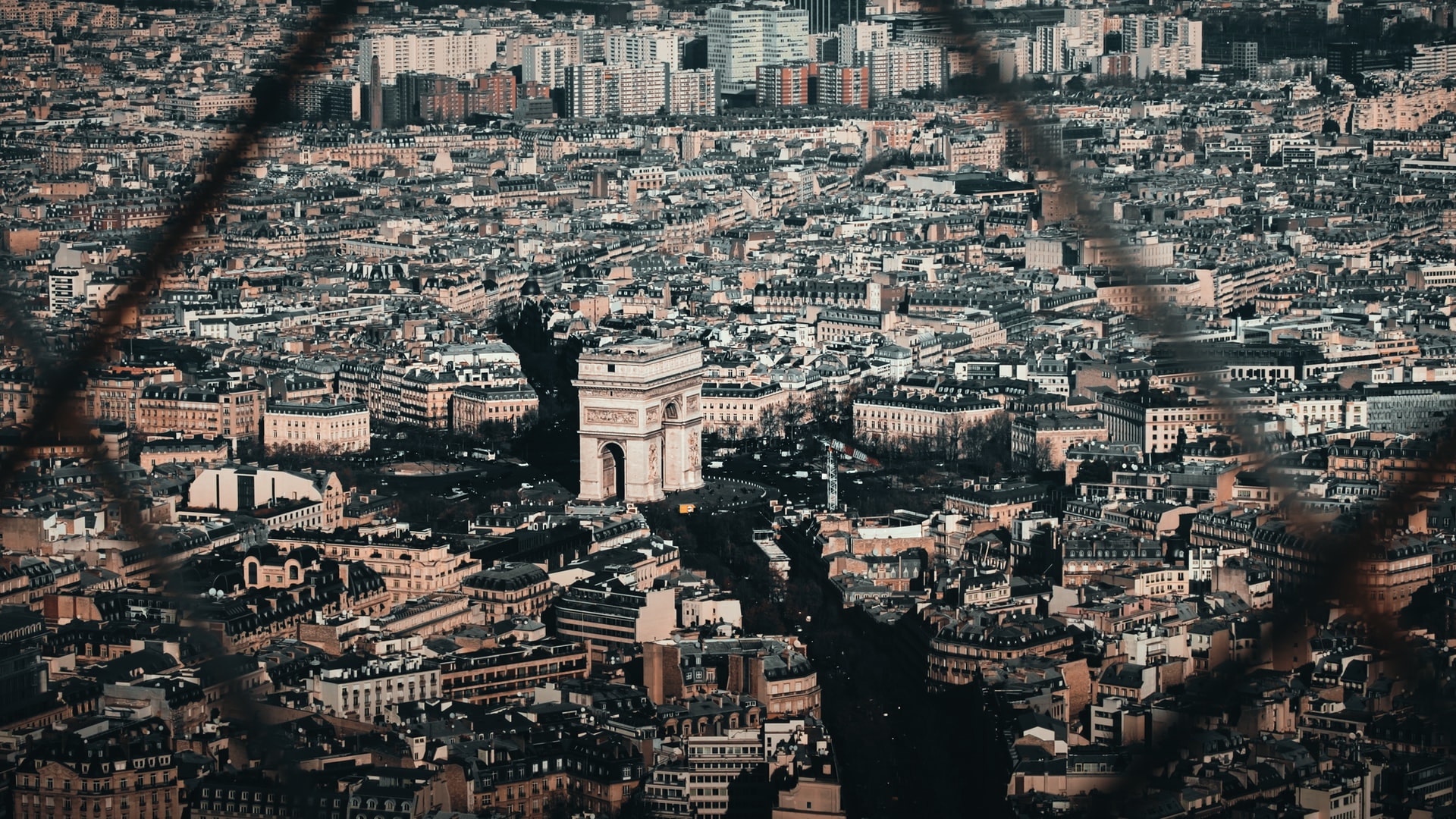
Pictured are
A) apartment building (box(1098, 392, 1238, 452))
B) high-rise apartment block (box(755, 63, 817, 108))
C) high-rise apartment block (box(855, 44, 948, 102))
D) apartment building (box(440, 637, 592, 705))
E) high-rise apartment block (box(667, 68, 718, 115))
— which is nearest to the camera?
apartment building (box(440, 637, 592, 705))

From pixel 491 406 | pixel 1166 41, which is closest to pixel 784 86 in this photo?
pixel 1166 41

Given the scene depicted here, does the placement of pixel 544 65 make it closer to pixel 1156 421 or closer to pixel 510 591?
pixel 1156 421

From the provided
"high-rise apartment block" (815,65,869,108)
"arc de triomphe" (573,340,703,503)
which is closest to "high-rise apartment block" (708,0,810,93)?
"high-rise apartment block" (815,65,869,108)

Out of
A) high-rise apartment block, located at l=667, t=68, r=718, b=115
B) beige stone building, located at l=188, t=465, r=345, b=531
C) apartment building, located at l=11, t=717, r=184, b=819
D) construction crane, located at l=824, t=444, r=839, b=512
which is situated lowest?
construction crane, located at l=824, t=444, r=839, b=512

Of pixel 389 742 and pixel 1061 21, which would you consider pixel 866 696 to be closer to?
pixel 389 742

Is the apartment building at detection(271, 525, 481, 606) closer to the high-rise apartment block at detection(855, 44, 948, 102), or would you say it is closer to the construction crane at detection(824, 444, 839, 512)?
the construction crane at detection(824, 444, 839, 512)

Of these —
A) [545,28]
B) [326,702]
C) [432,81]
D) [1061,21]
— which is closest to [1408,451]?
[326,702]
